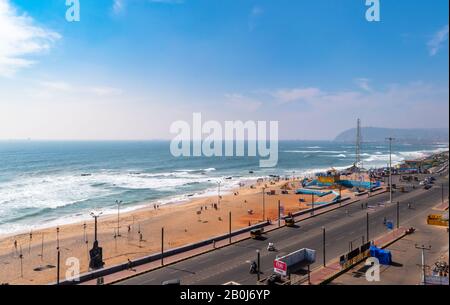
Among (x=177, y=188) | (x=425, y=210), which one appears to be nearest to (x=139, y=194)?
(x=177, y=188)

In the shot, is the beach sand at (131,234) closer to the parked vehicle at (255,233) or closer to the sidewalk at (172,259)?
the sidewalk at (172,259)

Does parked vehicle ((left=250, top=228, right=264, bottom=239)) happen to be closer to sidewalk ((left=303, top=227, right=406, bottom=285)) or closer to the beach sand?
the beach sand

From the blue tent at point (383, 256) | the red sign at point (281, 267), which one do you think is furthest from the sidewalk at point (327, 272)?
the blue tent at point (383, 256)

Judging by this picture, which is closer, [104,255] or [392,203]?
[104,255]

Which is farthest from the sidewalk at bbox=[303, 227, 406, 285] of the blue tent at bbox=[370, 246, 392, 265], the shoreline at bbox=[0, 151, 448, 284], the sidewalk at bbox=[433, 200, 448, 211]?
the sidewalk at bbox=[433, 200, 448, 211]

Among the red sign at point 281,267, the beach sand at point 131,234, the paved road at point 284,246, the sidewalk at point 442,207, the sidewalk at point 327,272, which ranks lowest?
the beach sand at point 131,234

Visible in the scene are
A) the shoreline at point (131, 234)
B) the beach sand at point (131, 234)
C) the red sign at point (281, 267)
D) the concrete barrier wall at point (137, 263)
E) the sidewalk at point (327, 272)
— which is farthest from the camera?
the shoreline at point (131, 234)
